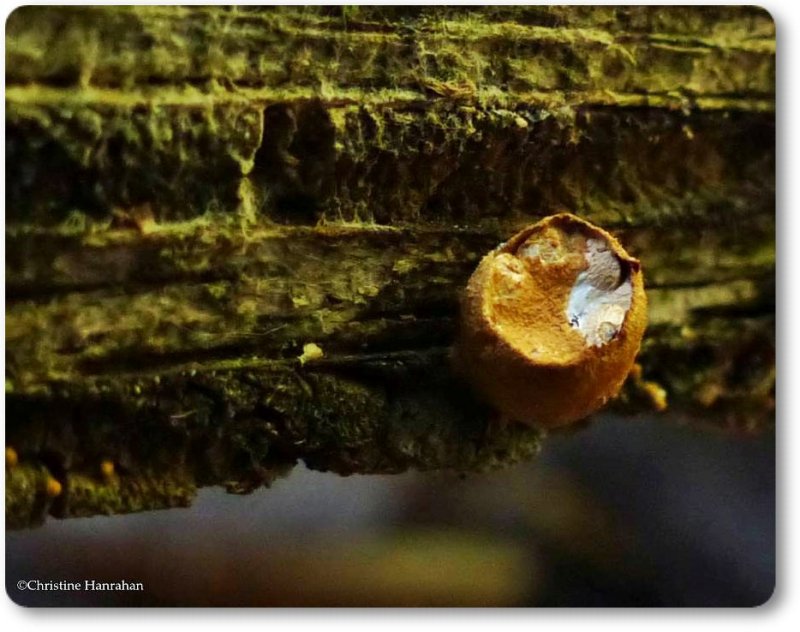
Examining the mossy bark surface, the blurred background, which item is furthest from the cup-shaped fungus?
the blurred background

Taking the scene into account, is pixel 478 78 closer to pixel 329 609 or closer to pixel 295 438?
pixel 295 438

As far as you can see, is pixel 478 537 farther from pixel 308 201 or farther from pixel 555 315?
pixel 308 201

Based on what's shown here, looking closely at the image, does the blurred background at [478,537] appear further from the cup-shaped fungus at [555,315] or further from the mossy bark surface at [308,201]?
the cup-shaped fungus at [555,315]

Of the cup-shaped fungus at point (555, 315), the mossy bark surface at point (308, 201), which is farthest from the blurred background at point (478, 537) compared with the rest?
the cup-shaped fungus at point (555, 315)

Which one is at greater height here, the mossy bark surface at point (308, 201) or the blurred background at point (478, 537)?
the mossy bark surface at point (308, 201)

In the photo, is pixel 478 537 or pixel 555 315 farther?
pixel 478 537

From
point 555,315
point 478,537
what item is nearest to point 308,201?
point 555,315
